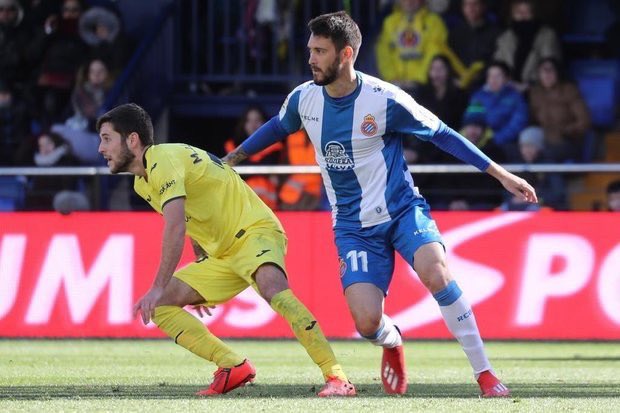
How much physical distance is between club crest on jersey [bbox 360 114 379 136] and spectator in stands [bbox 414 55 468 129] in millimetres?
7744

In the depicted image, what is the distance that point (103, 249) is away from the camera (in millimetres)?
13719

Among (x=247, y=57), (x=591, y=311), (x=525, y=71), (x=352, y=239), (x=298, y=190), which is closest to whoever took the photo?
(x=352, y=239)

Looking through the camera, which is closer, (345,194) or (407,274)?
(345,194)

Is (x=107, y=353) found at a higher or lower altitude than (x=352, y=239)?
lower

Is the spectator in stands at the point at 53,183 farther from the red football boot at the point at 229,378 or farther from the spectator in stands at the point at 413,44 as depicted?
the red football boot at the point at 229,378

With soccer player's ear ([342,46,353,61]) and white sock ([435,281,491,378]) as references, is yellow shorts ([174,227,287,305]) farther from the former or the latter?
soccer player's ear ([342,46,353,61])

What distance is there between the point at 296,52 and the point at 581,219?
6032mm

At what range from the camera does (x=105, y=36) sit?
1808 centimetres

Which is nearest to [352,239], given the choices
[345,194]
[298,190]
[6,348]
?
[345,194]

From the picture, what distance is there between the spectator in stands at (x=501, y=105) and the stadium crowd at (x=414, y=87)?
0.01 m

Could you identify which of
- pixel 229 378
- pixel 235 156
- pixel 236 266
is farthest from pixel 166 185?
pixel 229 378

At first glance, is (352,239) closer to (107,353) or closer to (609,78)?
(107,353)

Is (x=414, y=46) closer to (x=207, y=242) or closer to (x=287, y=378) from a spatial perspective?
(x=287, y=378)

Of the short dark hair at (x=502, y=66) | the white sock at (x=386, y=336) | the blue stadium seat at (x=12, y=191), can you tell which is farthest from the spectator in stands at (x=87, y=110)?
the white sock at (x=386, y=336)
